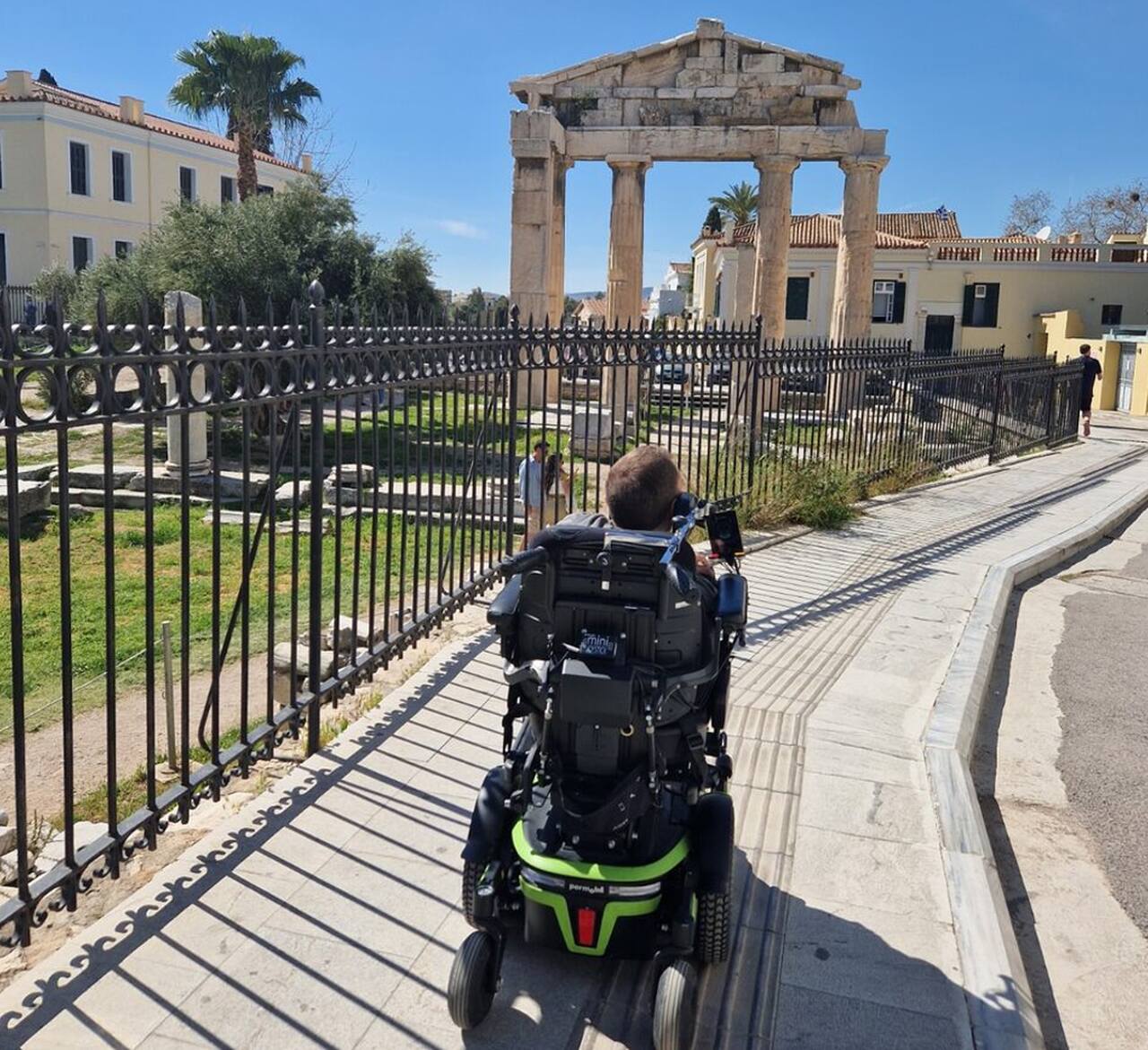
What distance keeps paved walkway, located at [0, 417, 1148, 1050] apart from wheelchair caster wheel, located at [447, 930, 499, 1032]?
0.29 feet

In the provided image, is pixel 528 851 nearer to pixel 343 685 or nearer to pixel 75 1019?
pixel 75 1019

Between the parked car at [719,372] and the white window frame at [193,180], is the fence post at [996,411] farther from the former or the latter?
the white window frame at [193,180]

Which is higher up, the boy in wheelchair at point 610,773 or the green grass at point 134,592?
the boy in wheelchair at point 610,773

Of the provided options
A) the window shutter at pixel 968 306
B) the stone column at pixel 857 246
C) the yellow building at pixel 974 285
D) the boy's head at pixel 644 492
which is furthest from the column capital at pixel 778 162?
the boy's head at pixel 644 492

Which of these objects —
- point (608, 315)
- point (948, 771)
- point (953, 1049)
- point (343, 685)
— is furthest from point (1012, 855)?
point (608, 315)

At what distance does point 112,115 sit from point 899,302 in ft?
105

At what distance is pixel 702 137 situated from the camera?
24516 millimetres

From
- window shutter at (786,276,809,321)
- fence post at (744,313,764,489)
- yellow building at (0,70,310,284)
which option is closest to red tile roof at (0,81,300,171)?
yellow building at (0,70,310,284)

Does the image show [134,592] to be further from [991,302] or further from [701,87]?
[991,302]

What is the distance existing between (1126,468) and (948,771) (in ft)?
47.2

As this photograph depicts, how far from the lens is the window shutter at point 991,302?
41.4m

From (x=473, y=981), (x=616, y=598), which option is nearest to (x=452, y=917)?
(x=473, y=981)

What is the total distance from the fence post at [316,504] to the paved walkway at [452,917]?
0.18 meters

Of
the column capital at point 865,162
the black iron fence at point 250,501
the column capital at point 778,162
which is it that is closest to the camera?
the black iron fence at point 250,501
